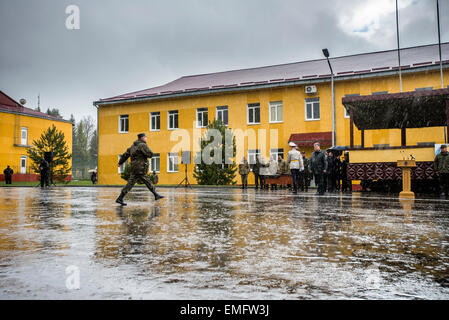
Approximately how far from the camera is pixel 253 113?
29828mm

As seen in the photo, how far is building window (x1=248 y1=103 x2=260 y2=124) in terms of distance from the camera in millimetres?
29703

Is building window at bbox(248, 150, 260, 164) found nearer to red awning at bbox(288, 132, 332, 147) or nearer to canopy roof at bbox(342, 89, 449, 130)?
red awning at bbox(288, 132, 332, 147)

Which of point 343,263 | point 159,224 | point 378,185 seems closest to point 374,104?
point 378,185

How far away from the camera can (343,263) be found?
10.5 ft

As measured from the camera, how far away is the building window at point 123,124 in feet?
114

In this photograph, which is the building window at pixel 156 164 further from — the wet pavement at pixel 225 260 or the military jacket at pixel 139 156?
the wet pavement at pixel 225 260

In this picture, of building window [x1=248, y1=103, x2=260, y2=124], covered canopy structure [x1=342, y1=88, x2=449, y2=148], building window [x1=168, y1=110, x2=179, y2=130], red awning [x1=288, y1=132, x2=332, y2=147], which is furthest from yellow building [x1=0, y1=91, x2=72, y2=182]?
covered canopy structure [x1=342, y1=88, x2=449, y2=148]

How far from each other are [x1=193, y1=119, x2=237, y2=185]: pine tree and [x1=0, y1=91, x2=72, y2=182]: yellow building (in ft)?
87.3

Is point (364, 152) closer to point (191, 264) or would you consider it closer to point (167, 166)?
point (191, 264)

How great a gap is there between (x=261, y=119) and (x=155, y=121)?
9.47 m

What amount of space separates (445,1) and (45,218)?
20.3 meters

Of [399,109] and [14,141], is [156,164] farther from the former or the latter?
[14,141]

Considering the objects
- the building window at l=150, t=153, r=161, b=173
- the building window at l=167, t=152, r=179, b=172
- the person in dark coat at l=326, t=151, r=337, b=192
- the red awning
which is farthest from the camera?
the building window at l=150, t=153, r=161, b=173

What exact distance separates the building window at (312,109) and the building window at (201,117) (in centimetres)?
816
